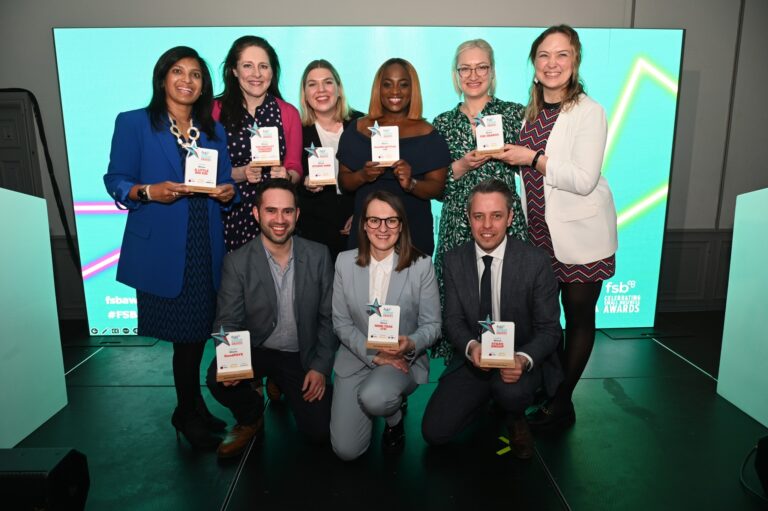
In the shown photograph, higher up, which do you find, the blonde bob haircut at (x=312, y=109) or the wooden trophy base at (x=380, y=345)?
the blonde bob haircut at (x=312, y=109)

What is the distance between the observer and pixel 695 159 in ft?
16.6

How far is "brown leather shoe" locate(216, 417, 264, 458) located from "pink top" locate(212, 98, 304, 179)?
1.44m

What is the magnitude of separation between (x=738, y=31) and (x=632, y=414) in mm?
3864

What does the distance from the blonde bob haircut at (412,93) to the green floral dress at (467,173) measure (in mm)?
180

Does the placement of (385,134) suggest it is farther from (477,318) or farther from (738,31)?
(738,31)

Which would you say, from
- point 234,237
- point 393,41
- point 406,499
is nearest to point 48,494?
point 406,499

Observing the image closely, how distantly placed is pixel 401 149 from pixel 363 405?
4.57ft

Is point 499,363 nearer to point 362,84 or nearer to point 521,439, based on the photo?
point 521,439

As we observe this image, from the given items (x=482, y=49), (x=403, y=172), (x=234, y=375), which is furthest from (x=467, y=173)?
(x=234, y=375)

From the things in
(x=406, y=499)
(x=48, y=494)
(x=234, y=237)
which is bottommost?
(x=406, y=499)

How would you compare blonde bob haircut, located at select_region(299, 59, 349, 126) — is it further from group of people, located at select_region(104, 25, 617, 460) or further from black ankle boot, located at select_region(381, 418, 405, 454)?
black ankle boot, located at select_region(381, 418, 405, 454)

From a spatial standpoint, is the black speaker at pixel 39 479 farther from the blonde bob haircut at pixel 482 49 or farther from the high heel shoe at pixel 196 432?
the blonde bob haircut at pixel 482 49

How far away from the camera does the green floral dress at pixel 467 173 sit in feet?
9.72

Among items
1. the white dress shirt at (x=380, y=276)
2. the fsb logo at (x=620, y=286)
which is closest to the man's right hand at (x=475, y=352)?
the white dress shirt at (x=380, y=276)
